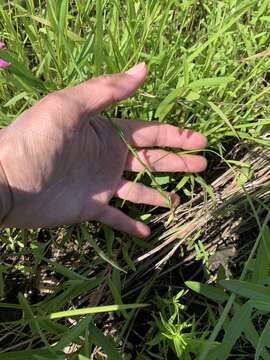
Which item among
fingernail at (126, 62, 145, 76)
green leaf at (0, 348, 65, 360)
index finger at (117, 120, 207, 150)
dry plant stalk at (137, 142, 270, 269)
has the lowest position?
dry plant stalk at (137, 142, 270, 269)

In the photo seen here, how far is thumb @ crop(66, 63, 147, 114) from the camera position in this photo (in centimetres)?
97

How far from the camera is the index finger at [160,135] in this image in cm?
110

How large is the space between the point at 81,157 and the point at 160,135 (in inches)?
6.8

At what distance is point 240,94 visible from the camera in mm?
1153

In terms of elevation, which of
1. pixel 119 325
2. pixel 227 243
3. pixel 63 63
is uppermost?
pixel 63 63

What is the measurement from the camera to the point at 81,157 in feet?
3.66

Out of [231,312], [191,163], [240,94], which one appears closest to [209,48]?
[240,94]

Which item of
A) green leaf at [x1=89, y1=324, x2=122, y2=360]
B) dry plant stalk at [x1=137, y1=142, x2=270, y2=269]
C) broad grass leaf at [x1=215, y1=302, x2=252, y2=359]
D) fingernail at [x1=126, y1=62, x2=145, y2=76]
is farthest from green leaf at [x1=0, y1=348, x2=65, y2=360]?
fingernail at [x1=126, y1=62, x2=145, y2=76]

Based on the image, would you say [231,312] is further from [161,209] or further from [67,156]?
[67,156]

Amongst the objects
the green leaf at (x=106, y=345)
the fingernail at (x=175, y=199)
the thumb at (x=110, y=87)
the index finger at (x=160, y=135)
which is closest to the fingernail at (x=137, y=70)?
the thumb at (x=110, y=87)

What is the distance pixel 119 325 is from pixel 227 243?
12.2 inches

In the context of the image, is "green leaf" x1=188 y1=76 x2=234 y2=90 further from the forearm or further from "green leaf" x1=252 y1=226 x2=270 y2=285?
the forearm

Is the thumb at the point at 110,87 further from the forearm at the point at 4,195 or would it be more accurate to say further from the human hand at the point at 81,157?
the forearm at the point at 4,195

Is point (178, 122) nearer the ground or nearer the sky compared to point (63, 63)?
nearer the ground
